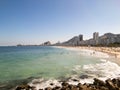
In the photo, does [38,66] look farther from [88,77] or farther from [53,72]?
[88,77]

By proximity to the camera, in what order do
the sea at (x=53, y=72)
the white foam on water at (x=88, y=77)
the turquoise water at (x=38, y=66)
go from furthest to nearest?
1. the turquoise water at (x=38, y=66)
2. the sea at (x=53, y=72)
3. the white foam on water at (x=88, y=77)

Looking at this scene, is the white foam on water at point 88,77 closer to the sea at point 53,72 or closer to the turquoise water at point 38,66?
the sea at point 53,72

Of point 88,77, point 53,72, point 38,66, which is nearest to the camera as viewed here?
point 88,77

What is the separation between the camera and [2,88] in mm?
12648

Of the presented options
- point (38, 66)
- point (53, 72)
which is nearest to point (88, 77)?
point (53, 72)

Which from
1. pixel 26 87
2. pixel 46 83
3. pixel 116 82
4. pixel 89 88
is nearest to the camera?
pixel 89 88

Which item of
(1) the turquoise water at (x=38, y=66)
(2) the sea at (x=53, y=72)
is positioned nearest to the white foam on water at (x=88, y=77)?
(2) the sea at (x=53, y=72)

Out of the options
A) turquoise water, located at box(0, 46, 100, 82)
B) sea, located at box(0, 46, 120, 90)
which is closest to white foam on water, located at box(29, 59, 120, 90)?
sea, located at box(0, 46, 120, 90)

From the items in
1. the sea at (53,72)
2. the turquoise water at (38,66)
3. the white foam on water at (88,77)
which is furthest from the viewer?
the turquoise water at (38,66)

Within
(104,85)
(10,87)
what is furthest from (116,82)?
(10,87)

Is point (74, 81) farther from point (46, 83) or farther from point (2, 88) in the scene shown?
point (2, 88)

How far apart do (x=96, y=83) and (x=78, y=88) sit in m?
2.00

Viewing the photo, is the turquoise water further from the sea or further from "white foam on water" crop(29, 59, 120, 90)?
"white foam on water" crop(29, 59, 120, 90)

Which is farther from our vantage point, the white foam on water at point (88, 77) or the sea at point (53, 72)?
the sea at point (53, 72)
